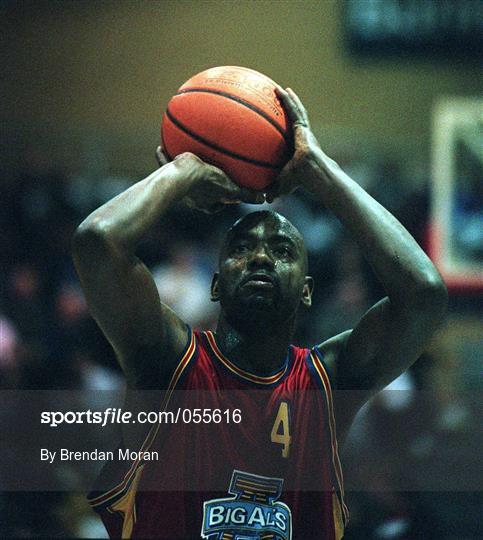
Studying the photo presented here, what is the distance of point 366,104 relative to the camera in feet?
15.6

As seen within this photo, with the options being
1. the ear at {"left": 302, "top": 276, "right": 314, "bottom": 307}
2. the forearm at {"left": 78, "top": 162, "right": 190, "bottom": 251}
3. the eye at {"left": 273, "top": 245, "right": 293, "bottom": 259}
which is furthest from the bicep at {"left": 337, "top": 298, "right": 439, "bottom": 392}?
the forearm at {"left": 78, "top": 162, "right": 190, "bottom": 251}

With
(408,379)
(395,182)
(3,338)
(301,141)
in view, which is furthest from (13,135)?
(301,141)

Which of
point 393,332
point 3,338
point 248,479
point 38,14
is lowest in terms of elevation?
point 248,479

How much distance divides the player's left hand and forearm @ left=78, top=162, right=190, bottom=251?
0.28 metres

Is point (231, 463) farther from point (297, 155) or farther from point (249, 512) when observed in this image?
point (297, 155)

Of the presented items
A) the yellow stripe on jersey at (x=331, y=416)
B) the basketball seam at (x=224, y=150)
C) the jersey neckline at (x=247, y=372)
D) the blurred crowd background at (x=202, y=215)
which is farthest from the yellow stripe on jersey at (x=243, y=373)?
the blurred crowd background at (x=202, y=215)

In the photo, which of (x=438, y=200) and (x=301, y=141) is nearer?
(x=301, y=141)

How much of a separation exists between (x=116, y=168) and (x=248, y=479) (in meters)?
2.63

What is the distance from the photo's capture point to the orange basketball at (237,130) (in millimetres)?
2316

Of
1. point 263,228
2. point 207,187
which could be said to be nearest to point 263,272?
point 263,228

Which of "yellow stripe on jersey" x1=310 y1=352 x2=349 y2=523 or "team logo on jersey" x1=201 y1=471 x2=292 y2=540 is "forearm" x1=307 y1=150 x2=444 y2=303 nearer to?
"yellow stripe on jersey" x1=310 y1=352 x2=349 y2=523

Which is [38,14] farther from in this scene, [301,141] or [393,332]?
[393,332]

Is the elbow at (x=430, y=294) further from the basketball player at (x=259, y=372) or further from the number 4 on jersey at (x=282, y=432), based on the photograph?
the number 4 on jersey at (x=282, y=432)

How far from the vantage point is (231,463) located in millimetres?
2357
